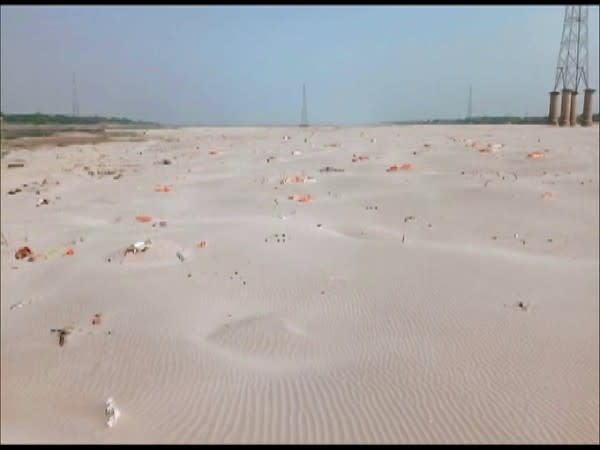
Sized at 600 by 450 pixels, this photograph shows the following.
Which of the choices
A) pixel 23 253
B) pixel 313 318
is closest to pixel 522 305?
pixel 313 318

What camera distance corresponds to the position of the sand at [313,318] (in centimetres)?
489

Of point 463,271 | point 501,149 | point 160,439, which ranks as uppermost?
point 501,149

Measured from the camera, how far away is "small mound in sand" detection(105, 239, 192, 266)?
9.03m

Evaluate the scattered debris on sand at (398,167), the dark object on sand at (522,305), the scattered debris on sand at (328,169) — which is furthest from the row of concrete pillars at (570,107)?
the dark object on sand at (522,305)

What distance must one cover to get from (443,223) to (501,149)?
413 inches

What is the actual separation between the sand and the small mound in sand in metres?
0.05

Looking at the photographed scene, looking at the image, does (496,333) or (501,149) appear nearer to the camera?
(496,333)

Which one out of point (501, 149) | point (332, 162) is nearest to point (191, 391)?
point (332, 162)

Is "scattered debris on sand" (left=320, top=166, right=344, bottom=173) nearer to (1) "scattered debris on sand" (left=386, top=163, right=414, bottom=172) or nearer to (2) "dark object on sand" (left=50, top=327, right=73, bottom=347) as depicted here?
(1) "scattered debris on sand" (left=386, top=163, right=414, bottom=172)

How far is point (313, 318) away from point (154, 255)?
3.57m

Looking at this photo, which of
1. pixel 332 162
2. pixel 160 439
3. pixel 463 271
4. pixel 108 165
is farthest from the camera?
pixel 108 165

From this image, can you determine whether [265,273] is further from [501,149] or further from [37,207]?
[501,149]

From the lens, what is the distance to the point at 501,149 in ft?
66.7

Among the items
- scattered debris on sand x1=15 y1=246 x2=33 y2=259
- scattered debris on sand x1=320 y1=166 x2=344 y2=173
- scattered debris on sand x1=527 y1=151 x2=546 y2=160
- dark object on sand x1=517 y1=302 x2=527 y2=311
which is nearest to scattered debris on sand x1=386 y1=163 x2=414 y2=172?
scattered debris on sand x1=320 y1=166 x2=344 y2=173
